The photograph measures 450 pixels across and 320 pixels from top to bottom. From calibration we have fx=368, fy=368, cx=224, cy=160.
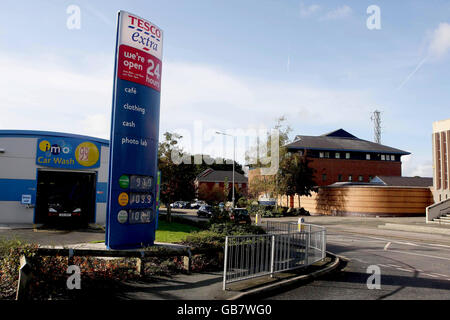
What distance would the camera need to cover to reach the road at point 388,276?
7.92 m

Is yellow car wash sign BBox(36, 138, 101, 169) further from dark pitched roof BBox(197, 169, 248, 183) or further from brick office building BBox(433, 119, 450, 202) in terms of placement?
dark pitched roof BBox(197, 169, 248, 183)

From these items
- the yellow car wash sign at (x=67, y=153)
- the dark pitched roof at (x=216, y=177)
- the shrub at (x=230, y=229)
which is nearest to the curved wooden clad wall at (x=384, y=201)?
the yellow car wash sign at (x=67, y=153)

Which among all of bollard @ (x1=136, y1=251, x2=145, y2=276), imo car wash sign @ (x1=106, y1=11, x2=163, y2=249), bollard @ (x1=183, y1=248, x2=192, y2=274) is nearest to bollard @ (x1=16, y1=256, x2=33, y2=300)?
bollard @ (x1=136, y1=251, x2=145, y2=276)

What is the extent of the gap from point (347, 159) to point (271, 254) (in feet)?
179

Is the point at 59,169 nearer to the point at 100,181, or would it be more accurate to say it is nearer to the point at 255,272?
the point at 100,181

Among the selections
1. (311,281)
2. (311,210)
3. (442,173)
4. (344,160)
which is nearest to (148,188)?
(311,281)

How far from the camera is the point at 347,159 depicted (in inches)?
2367

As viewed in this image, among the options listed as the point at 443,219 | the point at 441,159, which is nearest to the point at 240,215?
the point at 443,219

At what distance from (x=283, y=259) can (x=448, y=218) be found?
25.2 metres

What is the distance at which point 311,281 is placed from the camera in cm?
923

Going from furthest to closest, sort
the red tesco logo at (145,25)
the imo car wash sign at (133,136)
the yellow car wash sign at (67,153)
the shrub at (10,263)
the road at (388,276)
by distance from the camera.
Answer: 1. the yellow car wash sign at (67,153)
2. the red tesco logo at (145,25)
3. the imo car wash sign at (133,136)
4. the road at (388,276)
5. the shrub at (10,263)

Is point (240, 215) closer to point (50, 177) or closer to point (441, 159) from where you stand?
point (50, 177)

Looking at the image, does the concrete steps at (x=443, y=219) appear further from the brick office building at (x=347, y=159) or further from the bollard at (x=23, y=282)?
the bollard at (x=23, y=282)
